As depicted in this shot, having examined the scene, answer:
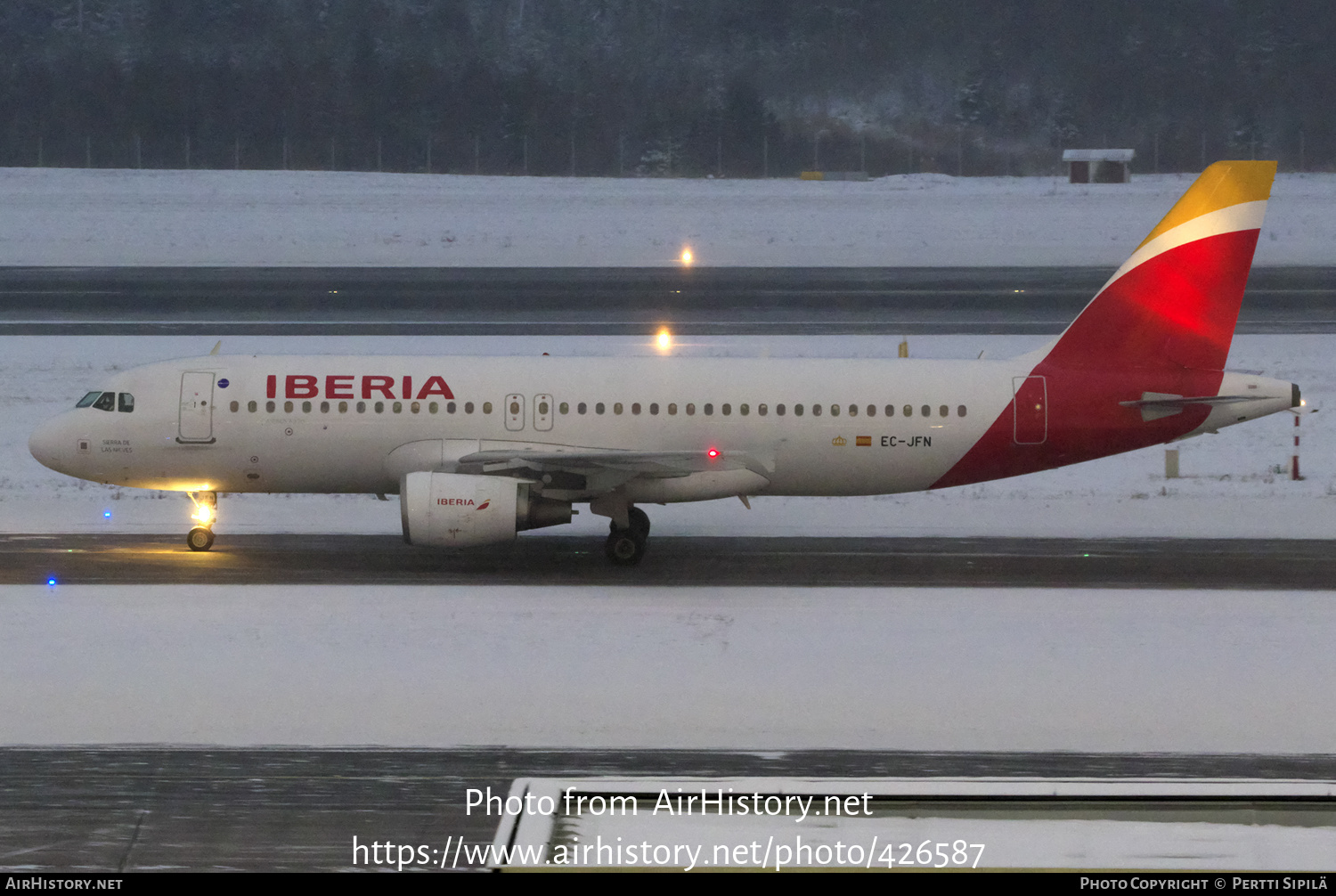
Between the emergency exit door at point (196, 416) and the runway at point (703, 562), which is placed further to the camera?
the emergency exit door at point (196, 416)

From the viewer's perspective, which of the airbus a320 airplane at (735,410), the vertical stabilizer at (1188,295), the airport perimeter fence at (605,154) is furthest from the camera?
the airport perimeter fence at (605,154)

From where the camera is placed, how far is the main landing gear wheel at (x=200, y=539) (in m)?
26.2

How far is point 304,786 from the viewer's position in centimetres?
1474

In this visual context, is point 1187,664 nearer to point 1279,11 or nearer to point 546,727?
point 546,727

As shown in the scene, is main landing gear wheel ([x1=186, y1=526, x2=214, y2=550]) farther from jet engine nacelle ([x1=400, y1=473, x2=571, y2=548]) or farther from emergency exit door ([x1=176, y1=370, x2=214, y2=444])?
jet engine nacelle ([x1=400, y1=473, x2=571, y2=548])

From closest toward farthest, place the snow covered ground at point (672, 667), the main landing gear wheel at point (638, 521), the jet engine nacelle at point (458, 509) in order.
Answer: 1. the snow covered ground at point (672, 667)
2. the jet engine nacelle at point (458, 509)
3. the main landing gear wheel at point (638, 521)

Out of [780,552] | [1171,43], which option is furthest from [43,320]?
[1171,43]

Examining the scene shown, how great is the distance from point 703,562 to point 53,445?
11.3 metres

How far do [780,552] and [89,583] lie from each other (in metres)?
11.5

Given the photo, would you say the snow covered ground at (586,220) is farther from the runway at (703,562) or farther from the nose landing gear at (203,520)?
the nose landing gear at (203,520)

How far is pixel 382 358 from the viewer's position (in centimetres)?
2648

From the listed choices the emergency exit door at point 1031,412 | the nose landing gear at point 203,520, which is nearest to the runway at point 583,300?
the nose landing gear at point 203,520

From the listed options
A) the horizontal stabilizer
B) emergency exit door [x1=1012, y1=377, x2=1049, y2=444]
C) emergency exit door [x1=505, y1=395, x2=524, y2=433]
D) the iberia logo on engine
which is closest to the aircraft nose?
the iberia logo on engine

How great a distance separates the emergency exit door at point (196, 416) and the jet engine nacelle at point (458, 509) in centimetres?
408
